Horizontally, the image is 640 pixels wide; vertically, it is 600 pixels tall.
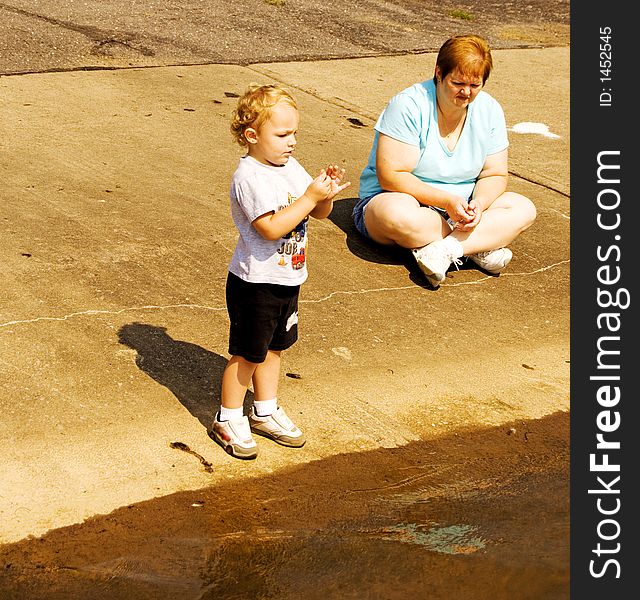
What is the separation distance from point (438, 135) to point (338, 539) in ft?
8.89

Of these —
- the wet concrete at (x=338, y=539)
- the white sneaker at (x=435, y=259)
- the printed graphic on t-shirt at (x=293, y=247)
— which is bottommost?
the wet concrete at (x=338, y=539)

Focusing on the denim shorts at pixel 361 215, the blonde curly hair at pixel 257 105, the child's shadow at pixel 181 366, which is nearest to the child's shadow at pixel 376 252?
the denim shorts at pixel 361 215

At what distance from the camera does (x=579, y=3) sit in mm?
7480

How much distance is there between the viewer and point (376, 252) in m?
5.89

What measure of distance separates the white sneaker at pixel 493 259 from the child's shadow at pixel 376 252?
31 cm

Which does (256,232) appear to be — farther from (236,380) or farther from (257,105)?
(236,380)

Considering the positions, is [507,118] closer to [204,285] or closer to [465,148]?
[465,148]

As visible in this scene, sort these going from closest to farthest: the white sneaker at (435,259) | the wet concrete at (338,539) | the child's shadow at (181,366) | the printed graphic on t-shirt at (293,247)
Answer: the wet concrete at (338,539)
the printed graphic on t-shirt at (293,247)
the child's shadow at (181,366)
the white sneaker at (435,259)

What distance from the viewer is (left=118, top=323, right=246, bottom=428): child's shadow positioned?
14.1ft

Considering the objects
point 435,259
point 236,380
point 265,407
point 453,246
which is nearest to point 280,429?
point 265,407

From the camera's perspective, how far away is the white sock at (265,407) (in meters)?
4.13

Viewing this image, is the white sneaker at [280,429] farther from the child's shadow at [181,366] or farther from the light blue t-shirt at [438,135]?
the light blue t-shirt at [438,135]

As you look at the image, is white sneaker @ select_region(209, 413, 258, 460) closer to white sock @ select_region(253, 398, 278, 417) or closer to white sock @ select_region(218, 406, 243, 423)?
white sock @ select_region(218, 406, 243, 423)

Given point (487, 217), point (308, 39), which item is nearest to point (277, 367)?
point (487, 217)
